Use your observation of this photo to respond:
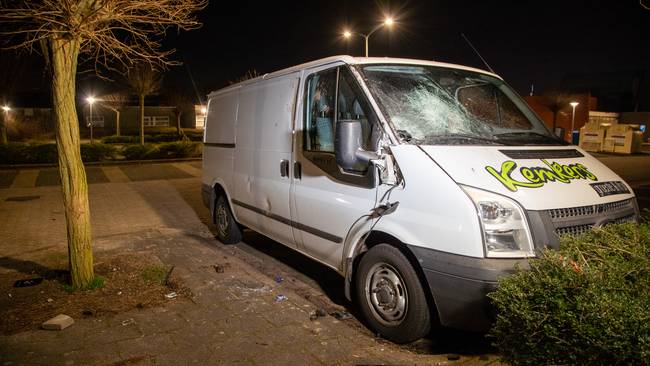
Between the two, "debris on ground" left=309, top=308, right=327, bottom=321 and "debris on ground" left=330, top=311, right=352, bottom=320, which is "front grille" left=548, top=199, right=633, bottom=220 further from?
"debris on ground" left=309, top=308, right=327, bottom=321

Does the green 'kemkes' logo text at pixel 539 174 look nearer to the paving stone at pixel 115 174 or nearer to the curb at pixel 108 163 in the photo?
the paving stone at pixel 115 174

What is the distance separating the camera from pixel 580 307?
222 centimetres

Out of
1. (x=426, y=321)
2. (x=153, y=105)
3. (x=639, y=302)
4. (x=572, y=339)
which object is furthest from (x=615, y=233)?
(x=153, y=105)

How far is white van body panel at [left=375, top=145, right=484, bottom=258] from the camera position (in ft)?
9.91

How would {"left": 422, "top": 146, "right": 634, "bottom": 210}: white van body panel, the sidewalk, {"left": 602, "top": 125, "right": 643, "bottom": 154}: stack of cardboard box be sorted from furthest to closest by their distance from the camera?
{"left": 602, "top": 125, "right": 643, "bottom": 154}: stack of cardboard box → the sidewalk → {"left": 422, "top": 146, "right": 634, "bottom": 210}: white van body panel

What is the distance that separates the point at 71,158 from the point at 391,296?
340cm

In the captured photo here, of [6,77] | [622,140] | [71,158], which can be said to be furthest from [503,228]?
[622,140]

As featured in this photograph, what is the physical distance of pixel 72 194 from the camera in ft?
14.6

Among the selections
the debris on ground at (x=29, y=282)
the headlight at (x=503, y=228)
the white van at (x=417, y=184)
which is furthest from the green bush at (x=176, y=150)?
the headlight at (x=503, y=228)

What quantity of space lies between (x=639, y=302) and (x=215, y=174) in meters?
5.82

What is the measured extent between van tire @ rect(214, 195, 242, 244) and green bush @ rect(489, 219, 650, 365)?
4.57 m

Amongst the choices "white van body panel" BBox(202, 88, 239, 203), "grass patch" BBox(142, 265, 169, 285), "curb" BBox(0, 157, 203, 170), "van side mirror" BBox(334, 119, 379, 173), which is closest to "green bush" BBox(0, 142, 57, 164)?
"curb" BBox(0, 157, 203, 170)

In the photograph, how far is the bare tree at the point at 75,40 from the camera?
4.15 metres

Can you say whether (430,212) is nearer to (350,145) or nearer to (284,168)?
(350,145)
